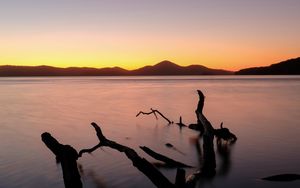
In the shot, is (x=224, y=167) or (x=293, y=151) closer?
(x=224, y=167)

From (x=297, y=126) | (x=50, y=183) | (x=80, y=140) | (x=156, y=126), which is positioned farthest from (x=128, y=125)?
(x=50, y=183)

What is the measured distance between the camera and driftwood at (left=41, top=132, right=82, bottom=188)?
7730 mm

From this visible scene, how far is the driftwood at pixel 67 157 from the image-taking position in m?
7.73

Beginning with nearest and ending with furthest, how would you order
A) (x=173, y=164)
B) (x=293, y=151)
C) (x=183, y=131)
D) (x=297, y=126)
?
(x=173, y=164)
(x=293, y=151)
(x=183, y=131)
(x=297, y=126)

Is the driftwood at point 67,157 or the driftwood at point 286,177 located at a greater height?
the driftwood at point 67,157

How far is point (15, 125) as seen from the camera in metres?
28.2

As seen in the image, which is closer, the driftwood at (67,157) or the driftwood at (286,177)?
the driftwood at (67,157)

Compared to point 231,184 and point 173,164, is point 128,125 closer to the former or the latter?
point 173,164

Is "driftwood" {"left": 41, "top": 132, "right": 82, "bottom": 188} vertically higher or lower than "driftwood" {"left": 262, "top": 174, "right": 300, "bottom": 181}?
higher

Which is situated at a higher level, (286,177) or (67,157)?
(67,157)

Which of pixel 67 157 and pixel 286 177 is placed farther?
pixel 286 177

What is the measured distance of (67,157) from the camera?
7.73m

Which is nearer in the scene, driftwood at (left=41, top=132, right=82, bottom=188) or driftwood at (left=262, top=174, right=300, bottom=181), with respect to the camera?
driftwood at (left=41, top=132, right=82, bottom=188)

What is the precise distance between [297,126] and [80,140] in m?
15.8
